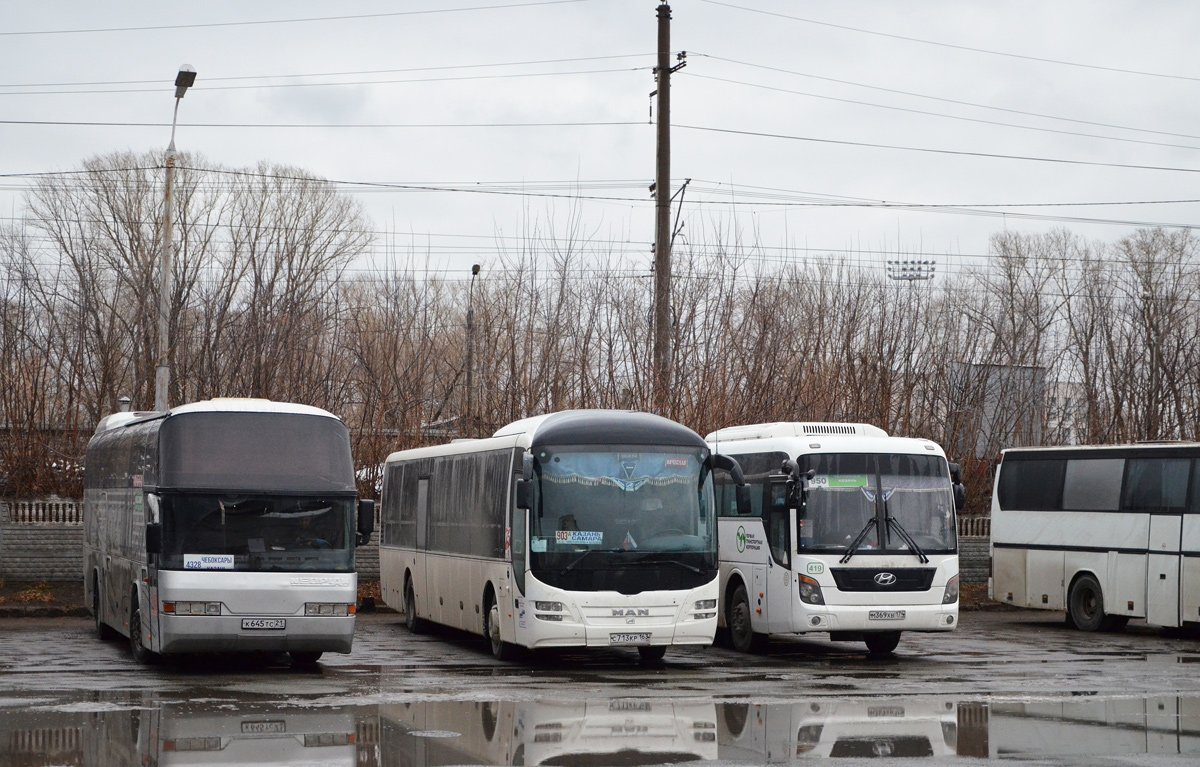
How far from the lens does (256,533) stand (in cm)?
1545

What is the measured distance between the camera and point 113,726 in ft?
37.7

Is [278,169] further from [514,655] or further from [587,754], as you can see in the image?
[587,754]

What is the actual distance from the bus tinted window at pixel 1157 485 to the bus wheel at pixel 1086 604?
1.62 m

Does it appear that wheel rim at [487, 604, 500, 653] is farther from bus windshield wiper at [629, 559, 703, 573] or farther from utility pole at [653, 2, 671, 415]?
utility pole at [653, 2, 671, 415]

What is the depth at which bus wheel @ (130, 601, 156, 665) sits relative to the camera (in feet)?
53.5

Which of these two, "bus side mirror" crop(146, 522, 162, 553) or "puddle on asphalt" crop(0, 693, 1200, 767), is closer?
"puddle on asphalt" crop(0, 693, 1200, 767)

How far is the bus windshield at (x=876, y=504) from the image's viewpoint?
18391 mm

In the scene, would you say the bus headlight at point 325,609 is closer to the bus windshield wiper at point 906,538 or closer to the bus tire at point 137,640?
the bus tire at point 137,640

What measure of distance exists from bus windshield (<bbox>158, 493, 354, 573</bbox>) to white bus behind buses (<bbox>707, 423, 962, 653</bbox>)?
5.96m

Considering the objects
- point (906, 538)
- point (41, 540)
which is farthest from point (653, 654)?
point (41, 540)

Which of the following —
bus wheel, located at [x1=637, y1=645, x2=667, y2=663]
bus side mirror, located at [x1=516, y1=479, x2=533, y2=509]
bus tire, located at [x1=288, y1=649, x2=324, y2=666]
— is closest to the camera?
bus side mirror, located at [x1=516, y1=479, x2=533, y2=509]

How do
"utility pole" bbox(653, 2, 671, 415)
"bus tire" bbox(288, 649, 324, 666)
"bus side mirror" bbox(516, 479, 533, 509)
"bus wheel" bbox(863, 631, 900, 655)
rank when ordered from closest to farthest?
1. "bus side mirror" bbox(516, 479, 533, 509)
2. "bus tire" bbox(288, 649, 324, 666)
3. "bus wheel" bbox(863, 631, 900, 655)
4. "utility pole" bbox(653, 2, 671, 415)

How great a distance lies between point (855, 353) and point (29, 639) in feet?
65.3

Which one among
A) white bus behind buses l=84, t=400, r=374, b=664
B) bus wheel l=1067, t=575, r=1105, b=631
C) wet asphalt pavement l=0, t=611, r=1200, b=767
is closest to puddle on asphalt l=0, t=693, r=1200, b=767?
wet asphalt pavement l=0, t=611, r=1200, b=767
